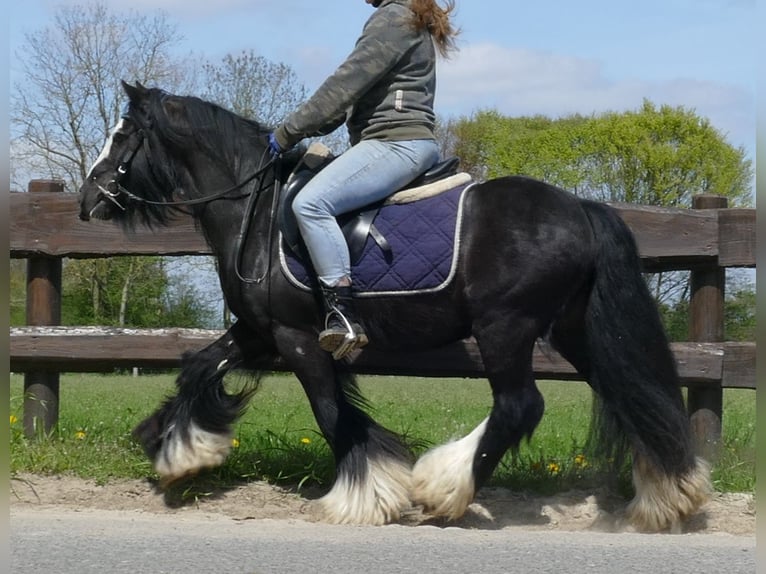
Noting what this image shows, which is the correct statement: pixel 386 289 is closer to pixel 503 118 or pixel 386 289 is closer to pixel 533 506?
pixel 533 506

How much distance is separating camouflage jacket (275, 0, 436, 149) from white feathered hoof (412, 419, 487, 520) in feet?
5.79

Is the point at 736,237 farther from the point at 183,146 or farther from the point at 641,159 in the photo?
the point at 641,159

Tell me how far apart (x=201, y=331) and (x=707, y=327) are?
345cm

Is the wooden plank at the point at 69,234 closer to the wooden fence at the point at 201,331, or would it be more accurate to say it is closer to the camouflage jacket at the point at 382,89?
the wooden fence at the point at 201,331

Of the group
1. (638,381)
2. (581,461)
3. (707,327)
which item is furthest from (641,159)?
(638,381)

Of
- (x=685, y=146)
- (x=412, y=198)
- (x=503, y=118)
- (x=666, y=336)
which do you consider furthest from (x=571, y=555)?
(x=503, y=118)

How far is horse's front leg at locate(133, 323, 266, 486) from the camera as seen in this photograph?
645cm

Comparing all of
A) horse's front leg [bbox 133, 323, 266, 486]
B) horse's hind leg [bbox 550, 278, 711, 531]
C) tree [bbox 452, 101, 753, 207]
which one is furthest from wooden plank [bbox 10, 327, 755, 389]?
tree [bbox 452, 101, 753, 207]

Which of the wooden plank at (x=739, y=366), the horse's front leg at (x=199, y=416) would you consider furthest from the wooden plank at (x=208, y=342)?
the horse's front leg at (x=199, y=416)

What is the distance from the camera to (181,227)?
24.7 ft

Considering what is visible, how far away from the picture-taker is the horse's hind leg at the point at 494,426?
591 cm

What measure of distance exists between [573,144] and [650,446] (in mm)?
32336

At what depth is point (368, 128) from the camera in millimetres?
6211

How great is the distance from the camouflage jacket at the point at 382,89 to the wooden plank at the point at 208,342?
1.59 metres
